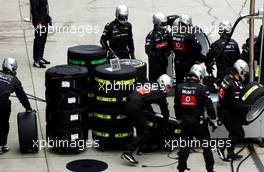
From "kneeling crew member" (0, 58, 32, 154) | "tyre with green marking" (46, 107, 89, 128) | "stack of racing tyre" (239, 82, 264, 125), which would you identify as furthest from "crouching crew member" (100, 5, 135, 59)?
"stack of racing tyre" (239, 82, 264, 125)

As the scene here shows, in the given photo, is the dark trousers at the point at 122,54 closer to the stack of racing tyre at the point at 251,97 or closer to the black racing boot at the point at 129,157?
the black racing boot at the point at 129,157

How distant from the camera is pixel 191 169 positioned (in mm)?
12273

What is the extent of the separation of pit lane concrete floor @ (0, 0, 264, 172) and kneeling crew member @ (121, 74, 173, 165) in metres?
0.34

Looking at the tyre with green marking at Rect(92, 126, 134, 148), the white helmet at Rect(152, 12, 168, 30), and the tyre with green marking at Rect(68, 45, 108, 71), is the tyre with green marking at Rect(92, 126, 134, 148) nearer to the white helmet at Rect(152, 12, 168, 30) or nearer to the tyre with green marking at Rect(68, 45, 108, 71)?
the tyre with green marking at Rect(68, 45, 108, 71)

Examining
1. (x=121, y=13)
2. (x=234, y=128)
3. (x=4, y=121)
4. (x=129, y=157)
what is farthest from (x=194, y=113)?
(x=121, y=13)

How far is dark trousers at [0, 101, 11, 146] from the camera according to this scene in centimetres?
1250

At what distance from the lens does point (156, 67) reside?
14.8m

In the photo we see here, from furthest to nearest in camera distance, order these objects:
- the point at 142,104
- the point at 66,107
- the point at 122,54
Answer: the point at 122,54 < the point at 66,107 < the point at 142,104

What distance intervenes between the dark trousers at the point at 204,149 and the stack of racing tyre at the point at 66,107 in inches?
75.0

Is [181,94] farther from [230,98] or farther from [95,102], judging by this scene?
[95,102]

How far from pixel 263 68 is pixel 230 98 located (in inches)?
95.6

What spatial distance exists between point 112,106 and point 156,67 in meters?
2.33

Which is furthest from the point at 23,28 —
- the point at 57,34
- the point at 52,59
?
the point at 52,59

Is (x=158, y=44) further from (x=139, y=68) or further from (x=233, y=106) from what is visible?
(x=233, y=106)
